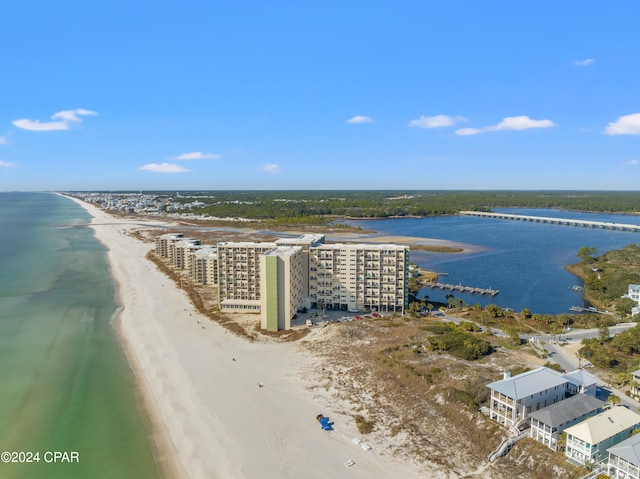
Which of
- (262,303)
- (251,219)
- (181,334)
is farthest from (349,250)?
(251,219)

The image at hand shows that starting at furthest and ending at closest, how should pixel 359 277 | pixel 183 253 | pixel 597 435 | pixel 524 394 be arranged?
pixel 183 253 → pixel 359 277 → pixel 524 394 → pixel 597 435

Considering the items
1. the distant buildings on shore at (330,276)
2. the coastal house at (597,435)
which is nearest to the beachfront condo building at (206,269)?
the distant buildings on shore at (330,276)

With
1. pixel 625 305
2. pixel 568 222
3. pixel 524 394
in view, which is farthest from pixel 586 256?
pixel 568 222

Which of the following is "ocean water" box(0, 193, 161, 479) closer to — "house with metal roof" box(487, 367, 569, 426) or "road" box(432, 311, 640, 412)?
"house with metal roof" box(487, 367, 569, 426)

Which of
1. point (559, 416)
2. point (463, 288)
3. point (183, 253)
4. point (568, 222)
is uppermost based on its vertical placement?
point (568, 222)

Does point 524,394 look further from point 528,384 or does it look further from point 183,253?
point 183,253
